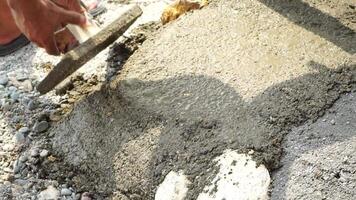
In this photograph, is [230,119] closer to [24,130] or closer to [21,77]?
[24,130]

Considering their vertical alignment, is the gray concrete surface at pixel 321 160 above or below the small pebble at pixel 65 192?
above

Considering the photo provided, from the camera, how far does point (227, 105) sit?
235 centimetres

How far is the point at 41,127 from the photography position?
8.80 feet

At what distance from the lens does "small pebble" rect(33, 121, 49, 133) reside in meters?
2.68

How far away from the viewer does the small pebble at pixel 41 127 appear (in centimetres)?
268

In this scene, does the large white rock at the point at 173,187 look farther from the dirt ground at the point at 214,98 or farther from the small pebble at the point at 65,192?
the small pebble at the point at 65,192

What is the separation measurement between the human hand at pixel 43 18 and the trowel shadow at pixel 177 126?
0.44m

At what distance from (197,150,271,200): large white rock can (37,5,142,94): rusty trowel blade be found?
0.78 m

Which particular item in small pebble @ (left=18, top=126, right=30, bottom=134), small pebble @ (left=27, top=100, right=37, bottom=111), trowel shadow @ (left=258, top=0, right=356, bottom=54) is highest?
trowel shadow @ (left=258, top=0, right=356, bottom=54)

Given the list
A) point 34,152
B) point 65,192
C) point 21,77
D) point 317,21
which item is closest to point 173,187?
point 65,192

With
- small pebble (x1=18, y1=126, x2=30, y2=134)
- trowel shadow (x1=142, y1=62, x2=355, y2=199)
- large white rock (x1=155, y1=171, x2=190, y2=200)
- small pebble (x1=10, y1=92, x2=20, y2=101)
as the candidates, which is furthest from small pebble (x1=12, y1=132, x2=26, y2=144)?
large white rock (x1=155, y1=171, x2=190, y2=200)

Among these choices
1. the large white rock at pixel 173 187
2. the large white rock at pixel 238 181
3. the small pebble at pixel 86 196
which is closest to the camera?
the large white rock at pixel 238 181

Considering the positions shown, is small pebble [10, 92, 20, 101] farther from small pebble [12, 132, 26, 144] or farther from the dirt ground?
the dirt ground

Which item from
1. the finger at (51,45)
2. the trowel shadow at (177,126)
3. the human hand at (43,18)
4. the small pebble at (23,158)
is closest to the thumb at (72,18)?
the human hand at (43,18)
